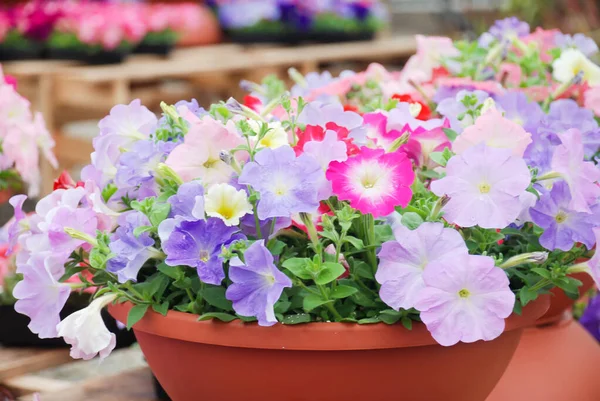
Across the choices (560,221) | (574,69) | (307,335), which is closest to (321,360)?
(307,335)

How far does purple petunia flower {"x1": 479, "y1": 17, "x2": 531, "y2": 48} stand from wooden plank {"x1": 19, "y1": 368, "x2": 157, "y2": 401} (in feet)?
2.36

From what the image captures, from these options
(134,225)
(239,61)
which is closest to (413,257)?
(134,225)

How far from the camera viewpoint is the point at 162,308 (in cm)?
72

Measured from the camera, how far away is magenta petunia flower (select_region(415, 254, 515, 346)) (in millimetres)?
640

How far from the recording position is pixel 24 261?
2.75 feet

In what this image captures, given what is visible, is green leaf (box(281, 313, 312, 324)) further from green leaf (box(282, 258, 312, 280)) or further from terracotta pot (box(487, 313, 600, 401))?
terracotta pot (box(487, 313, 600, 401))

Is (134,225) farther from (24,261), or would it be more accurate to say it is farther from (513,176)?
(513,176)

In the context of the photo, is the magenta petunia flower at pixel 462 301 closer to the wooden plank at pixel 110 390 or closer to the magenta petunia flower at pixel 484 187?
the magenta petunia flower at pixel 484 187

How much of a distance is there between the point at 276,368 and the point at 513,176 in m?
0.25

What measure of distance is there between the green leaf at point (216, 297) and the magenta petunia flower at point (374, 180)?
127 millimetres

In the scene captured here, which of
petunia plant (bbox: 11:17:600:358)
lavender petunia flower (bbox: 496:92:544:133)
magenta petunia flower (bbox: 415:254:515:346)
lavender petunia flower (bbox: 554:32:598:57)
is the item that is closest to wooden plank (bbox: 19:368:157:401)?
petunia plant (bbox: 11:17:600:358)

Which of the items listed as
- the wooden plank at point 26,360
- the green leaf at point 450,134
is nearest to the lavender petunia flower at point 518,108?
the green leaf at point 450,134

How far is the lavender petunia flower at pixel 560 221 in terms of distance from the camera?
72cm

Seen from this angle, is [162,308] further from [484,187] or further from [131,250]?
[484,187]
